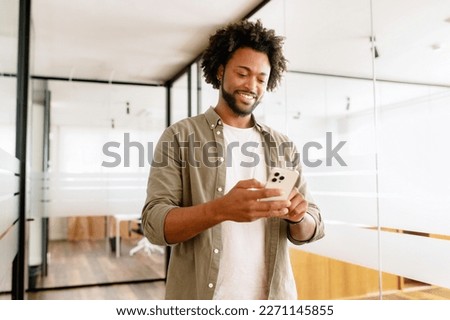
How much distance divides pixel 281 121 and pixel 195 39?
4.53ft

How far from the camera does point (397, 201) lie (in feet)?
5.61

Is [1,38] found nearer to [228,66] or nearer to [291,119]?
[228,66]

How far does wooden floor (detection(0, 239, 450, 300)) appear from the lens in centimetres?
419

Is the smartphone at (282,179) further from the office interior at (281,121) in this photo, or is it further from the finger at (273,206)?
the office interior at (281,121)

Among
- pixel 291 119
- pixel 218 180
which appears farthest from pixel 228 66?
pixel 291 119

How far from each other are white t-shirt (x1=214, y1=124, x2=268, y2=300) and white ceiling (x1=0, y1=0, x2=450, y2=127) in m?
0.83

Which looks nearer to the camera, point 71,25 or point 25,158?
point 25,158

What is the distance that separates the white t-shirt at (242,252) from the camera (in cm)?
112

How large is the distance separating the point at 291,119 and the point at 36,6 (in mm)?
1974

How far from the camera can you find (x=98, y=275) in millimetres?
4777

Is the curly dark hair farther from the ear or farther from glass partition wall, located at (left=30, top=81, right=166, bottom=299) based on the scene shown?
glass partition wall, located at (left=30, top=81, right=166, bottom=299)

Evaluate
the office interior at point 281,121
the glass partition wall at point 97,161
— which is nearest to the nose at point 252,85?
the office interior at point 281,121

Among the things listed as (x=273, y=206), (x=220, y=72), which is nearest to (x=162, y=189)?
(x=273, y=206)

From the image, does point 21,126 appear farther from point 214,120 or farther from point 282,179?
point 282,179
